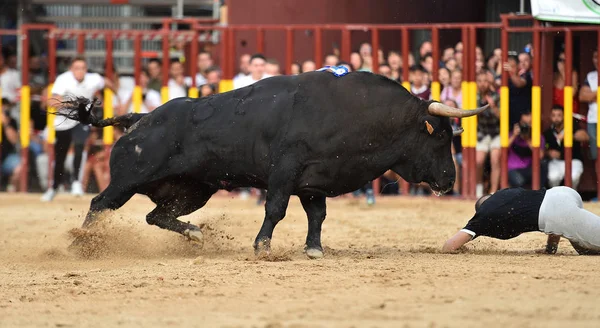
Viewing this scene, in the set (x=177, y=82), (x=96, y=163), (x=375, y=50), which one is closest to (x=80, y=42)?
(x=177, y=82)

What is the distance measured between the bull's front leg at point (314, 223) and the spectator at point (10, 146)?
798cm

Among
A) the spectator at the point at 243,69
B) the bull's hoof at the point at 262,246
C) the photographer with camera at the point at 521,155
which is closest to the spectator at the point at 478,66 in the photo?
the photographer with camera at the point at 521,155

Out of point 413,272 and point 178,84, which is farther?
point 178,84

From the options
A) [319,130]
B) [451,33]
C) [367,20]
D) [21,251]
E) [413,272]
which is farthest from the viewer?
[367,20]

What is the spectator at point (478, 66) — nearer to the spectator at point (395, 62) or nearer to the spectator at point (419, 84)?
the spectator at point (419, 84)

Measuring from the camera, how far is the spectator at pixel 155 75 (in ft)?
49.9

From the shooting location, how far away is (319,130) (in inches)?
332

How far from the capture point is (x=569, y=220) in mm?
8094

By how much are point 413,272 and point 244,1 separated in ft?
32.0

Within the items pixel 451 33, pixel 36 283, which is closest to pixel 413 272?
pixel 36 283

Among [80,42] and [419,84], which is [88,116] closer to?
[419,84]

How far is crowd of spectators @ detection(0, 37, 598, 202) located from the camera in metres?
13.6

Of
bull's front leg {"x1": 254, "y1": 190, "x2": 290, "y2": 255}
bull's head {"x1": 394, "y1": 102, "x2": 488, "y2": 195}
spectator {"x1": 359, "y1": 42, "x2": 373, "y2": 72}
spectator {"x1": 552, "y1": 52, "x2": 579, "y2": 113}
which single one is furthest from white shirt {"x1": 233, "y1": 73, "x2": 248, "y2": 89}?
bull's front leg {"x1": 254, "y1": 190, "x2": 290, "y2": 255}

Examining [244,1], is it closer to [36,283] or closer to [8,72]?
[8,72]
